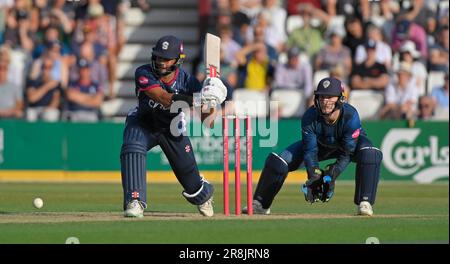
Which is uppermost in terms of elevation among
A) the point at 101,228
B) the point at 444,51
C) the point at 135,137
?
the point at 444,51

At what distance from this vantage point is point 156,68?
1258 centimetres

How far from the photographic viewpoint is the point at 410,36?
2362 cm

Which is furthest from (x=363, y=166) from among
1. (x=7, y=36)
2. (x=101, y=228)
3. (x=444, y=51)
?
(x=7, y=36)

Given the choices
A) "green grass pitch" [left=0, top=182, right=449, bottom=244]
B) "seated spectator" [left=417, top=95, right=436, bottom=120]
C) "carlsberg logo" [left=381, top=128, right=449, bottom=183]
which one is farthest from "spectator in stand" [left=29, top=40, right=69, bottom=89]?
"seated spectator" [left=417, top=95, right=436, bottom=120]

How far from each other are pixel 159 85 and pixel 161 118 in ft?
1.43

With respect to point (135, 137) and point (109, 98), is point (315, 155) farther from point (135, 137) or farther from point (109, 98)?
point (109, 98)

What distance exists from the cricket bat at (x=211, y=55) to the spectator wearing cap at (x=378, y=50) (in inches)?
422

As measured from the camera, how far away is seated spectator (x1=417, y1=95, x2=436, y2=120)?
22.3 meters

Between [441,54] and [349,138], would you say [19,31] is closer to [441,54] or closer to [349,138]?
[441,54]

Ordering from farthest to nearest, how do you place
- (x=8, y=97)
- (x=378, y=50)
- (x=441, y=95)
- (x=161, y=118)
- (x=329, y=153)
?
(x=378, y=50) < (x=8, y=97) < (x=441, y=95) < (x=329, y=153) < (x=161, y=118)

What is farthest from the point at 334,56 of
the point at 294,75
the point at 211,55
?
the point at 211,55

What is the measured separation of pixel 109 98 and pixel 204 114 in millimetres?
11114

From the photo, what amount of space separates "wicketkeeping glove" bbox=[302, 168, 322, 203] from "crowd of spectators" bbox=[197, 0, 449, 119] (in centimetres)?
946

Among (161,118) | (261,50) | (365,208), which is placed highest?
(261,50)
